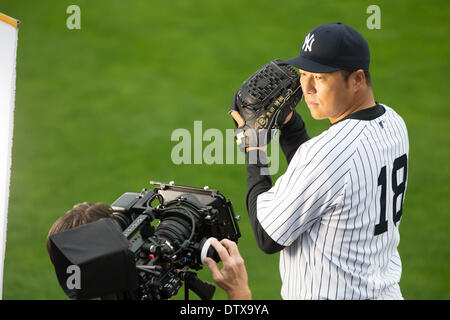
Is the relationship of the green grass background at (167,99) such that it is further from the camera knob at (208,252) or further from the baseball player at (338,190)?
the baseball player at (338,190)

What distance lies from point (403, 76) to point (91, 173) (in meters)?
5.00

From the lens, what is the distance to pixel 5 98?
9.21 feet

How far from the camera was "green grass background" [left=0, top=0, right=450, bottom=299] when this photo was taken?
22.2ft

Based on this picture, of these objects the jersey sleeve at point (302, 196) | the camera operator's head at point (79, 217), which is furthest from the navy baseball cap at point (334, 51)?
the camera operator's head at point (79, 217)

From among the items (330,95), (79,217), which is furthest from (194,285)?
(330,95)

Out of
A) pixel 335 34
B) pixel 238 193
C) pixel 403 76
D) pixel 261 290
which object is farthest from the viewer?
pixel 403 76

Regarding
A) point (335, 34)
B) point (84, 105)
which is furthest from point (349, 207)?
point (84, 105)

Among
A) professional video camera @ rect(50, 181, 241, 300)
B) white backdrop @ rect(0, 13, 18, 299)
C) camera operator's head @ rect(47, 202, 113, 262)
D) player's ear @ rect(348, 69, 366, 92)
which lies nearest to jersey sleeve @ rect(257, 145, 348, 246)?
player's ear @ rect(348, 69, 366, 92)

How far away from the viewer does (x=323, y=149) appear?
2.15 m

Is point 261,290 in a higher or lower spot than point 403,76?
lower

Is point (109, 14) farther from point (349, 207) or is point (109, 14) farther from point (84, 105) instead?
point (349, 207)

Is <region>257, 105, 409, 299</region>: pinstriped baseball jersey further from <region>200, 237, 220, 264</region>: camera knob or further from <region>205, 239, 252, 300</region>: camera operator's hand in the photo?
<region>200, 237, 220, 264</region>: camera knob

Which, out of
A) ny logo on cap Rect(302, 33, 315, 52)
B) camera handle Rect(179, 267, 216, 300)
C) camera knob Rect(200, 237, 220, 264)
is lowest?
camera handle Rect(179, 267, 216, 300)

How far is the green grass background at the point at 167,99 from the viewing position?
6.76m
